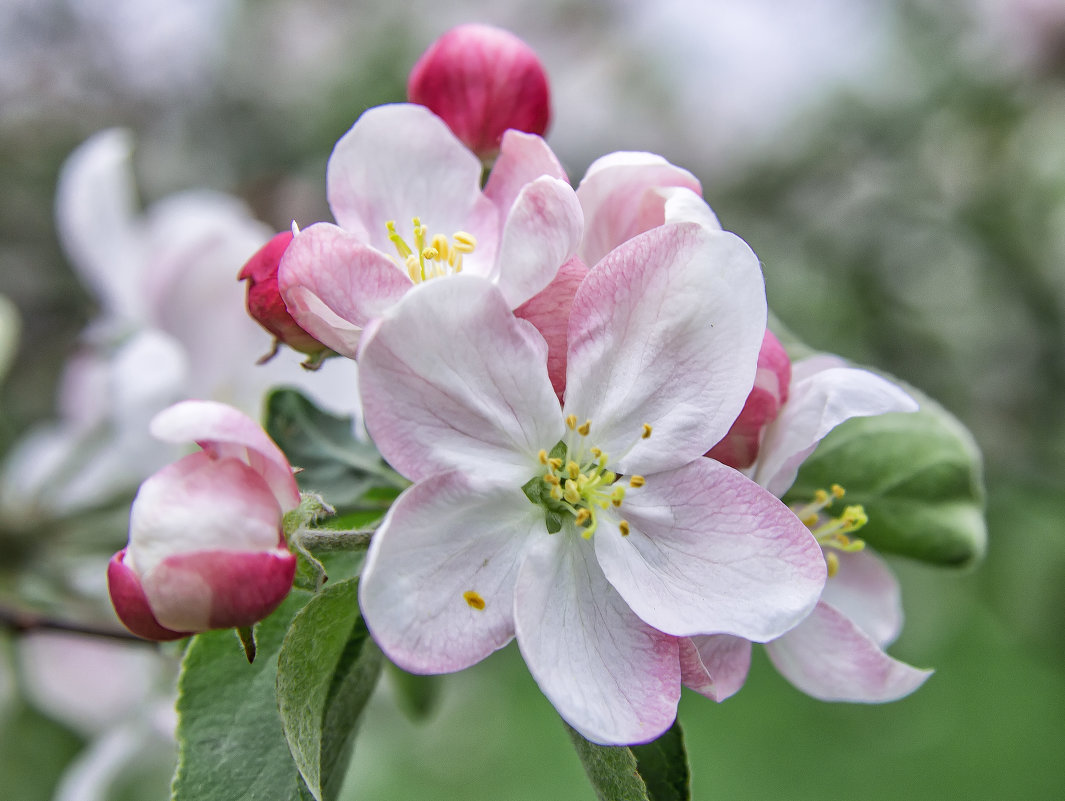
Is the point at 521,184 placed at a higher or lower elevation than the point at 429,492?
higher

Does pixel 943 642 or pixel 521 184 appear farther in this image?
pixel 943 642

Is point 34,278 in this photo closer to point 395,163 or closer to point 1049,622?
point 395,163

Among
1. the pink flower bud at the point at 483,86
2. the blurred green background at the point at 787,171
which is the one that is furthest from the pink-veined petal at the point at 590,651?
the blurred green background at the point at 787,171

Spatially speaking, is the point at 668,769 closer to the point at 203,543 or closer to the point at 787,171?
the point at 203,543

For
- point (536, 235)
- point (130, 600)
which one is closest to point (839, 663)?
point (536, 235)

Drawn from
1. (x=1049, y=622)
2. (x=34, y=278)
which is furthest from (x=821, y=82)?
(x=34, y=278)

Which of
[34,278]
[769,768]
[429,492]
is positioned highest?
[429,492]
